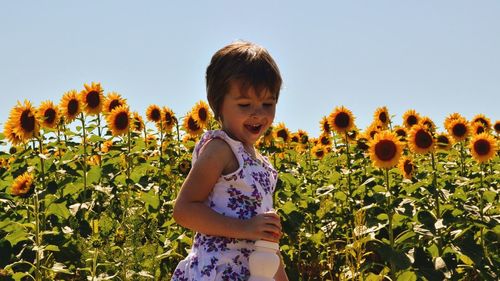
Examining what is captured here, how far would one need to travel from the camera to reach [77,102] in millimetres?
6367

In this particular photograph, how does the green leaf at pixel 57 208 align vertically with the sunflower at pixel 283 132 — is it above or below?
below

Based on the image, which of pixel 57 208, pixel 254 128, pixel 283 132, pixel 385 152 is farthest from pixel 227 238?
pixel 283 132

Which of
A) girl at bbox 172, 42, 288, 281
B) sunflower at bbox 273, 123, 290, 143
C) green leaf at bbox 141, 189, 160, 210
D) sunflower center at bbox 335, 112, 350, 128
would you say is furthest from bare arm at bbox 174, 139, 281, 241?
sunflower at bbox 273, 123, 290, 143

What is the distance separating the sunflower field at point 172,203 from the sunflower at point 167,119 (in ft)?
0.04

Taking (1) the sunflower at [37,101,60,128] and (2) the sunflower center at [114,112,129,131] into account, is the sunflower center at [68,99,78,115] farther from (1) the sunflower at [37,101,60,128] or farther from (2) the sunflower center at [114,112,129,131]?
(2) the sunflower center at [114,112,129,131]

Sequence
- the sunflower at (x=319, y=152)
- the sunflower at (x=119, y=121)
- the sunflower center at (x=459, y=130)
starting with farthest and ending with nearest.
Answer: the sunflower at (x=319, y=152) < the sunflower at (x=119, y=121) < the sunflower center at (x=459, y=130)

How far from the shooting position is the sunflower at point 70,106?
6344 mm

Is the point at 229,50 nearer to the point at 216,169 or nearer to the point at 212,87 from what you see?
the point at 212,87

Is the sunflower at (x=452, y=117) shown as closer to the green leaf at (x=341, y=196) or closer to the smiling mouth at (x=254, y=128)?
the green leaf at (x=341, y=196)

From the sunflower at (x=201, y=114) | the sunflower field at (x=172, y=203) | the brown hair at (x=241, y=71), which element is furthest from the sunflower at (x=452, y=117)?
the brown hair at (x=241, y=71)

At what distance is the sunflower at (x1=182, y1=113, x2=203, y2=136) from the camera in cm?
702

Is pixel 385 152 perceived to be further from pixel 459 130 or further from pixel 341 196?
pixel 459 130

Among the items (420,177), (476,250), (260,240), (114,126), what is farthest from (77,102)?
(260,240)

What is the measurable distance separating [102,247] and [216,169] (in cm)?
194
